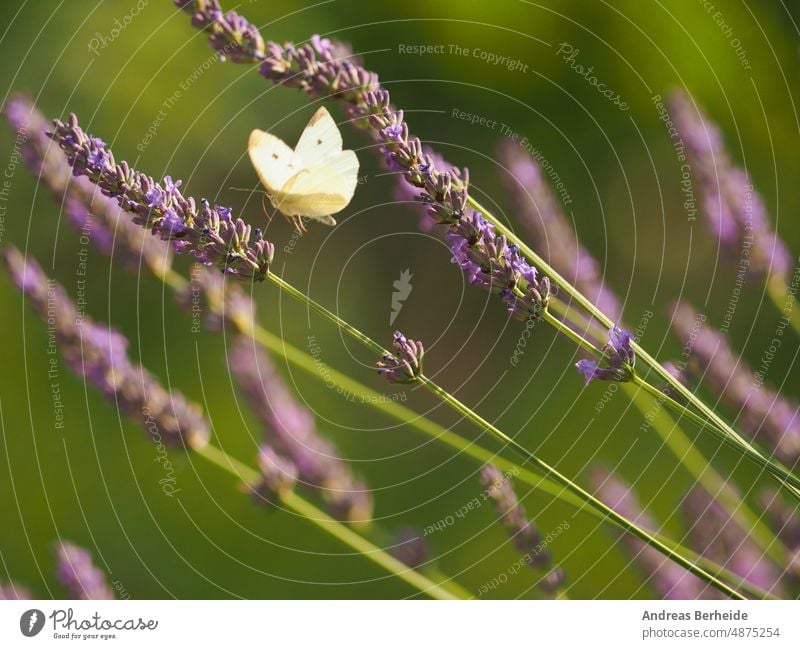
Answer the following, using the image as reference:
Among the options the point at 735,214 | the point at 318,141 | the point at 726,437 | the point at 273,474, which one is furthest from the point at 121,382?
the point at 735,214

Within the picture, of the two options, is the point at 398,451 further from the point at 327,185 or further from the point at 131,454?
the point at 327,185

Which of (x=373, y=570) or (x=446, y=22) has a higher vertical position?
(x=446, y=22)

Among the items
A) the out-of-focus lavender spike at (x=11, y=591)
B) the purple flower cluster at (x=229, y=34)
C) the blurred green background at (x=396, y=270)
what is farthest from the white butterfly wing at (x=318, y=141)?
the out-of-focus lavender spike at (x=11, y=591)

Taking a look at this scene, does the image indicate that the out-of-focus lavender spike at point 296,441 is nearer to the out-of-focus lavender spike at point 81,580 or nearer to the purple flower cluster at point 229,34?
the out-of-focus lavender spike at point 81,580

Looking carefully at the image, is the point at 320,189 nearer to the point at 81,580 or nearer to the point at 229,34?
the point at 229,34

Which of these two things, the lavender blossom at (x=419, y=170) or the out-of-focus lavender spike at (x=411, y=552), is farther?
the out-of-focus lavender spike at (x=411, y=552)

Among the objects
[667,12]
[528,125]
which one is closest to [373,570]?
[528,125]

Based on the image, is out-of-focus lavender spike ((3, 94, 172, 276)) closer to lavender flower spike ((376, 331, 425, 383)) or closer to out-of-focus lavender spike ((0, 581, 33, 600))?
lavender flower spike ((376, 331, 425, 383))
